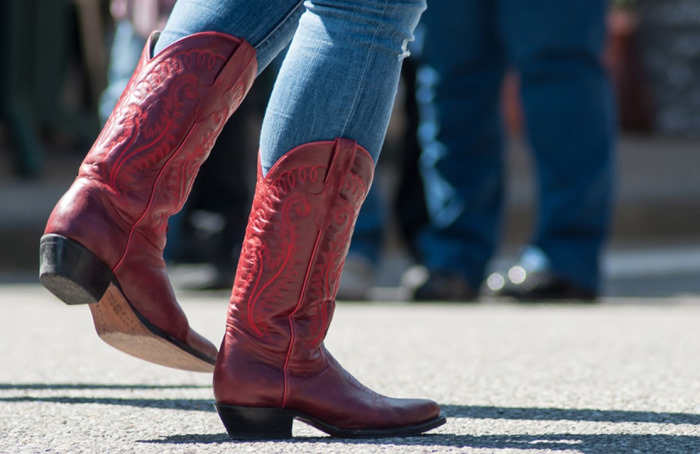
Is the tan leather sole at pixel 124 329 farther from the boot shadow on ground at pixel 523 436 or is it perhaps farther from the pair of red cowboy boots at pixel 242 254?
the boot shadow on ground at pixel 523 436

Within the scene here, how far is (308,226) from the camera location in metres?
1.34

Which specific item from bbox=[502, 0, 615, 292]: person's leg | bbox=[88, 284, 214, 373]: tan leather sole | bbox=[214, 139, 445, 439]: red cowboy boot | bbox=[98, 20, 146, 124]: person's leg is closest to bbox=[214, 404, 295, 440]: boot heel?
bbox=[214, 139, 445, 439]: red cowboy boot

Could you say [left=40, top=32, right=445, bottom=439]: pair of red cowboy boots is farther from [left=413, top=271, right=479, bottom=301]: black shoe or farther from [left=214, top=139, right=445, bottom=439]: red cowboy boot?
[left=413, top=271, right=479, bottom=301]: black shoe

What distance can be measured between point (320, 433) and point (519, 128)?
6.87 meters

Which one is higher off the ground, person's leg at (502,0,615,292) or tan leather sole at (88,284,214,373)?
person's leg at (502,0,615,292)

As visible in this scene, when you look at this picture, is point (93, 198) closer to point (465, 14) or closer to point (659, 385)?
point (659, 385)

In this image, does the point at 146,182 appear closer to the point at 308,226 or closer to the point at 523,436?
the point at 308,226

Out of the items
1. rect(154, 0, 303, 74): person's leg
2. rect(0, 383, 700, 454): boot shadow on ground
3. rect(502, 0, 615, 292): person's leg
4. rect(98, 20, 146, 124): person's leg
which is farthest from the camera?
rect(98, 20, 146, 124): person's leg

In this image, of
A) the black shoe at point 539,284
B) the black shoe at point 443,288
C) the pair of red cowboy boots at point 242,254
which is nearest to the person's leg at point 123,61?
the black shoe at point 443,288

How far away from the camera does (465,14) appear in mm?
3287

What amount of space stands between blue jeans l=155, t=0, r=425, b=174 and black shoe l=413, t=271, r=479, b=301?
1885 mm

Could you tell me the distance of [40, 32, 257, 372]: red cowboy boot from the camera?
1374 mm

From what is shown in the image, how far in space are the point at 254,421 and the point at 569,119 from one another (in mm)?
1982

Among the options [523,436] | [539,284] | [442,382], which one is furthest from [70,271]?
[539,284]
